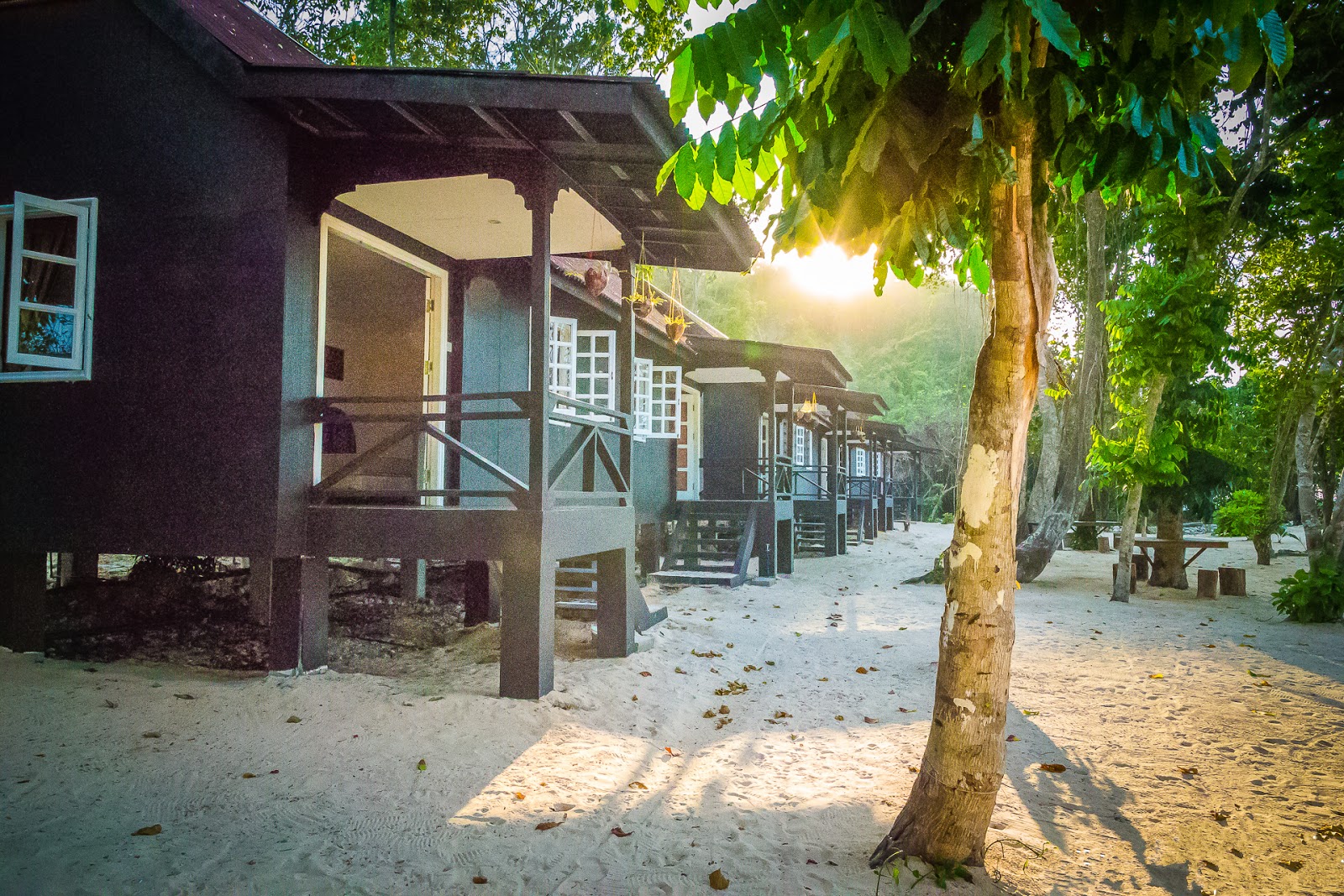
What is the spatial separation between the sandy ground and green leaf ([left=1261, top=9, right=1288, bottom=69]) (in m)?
2.98

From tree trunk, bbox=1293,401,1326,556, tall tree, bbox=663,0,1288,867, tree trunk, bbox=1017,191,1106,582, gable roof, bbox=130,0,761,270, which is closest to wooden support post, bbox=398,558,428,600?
gable roof, bbox=130,0,761,270

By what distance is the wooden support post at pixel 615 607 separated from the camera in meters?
7.40

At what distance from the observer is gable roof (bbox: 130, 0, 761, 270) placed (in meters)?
5.30

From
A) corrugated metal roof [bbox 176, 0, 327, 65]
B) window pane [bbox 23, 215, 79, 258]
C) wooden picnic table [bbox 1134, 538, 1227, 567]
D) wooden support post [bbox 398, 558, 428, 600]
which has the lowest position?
wooden support post [bbox 398, 558, 428, 600]

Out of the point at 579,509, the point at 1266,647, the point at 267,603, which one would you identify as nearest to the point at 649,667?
the point at 579,509

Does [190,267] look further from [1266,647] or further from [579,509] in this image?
[1266,647]

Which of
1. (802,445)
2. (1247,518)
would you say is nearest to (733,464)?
(802,445)

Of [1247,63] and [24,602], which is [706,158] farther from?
[24,602]

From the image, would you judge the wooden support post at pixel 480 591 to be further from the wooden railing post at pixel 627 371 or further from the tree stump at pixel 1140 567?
the tree stump at pixel 1140 567

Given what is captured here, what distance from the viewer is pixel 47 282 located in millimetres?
7406

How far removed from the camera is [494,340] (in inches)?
358

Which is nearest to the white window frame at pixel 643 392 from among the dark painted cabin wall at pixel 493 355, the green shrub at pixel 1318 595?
the dark painted cabin wall at pixel 493 355

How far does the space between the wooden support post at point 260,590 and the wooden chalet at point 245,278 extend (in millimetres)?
45

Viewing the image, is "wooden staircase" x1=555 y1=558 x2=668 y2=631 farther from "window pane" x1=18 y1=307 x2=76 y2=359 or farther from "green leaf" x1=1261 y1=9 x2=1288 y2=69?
"green leaf" x1=1261 y1=9 x2=1288 y2=69
